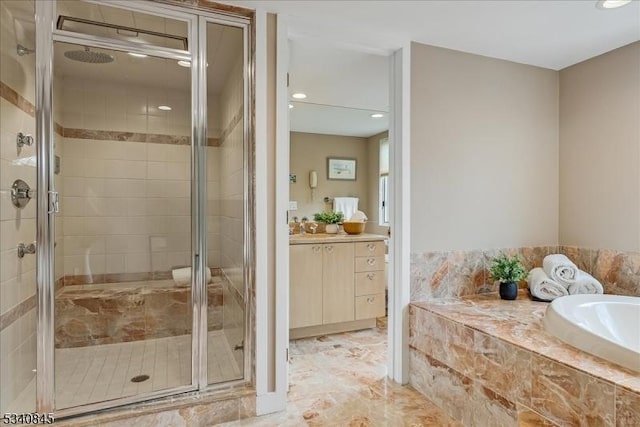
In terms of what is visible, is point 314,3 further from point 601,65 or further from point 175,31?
point 601,65

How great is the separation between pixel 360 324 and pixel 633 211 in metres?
2.20

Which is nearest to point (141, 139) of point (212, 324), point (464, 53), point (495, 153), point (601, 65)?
point (212, 324)

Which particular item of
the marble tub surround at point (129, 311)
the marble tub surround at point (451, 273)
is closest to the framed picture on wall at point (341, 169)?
the marble tub surround at point (451, 273)

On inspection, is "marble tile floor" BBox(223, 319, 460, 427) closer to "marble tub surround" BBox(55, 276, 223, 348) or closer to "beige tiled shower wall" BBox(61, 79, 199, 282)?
"marble tub surround" BBox(55, 276, 223, 348)

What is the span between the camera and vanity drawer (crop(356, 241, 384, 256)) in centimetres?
326

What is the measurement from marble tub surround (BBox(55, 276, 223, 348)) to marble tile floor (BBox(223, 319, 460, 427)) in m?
0.64

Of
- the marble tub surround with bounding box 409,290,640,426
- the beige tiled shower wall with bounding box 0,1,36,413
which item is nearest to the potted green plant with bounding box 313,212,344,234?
the marble tub surround with bounding box 409,290,640,426

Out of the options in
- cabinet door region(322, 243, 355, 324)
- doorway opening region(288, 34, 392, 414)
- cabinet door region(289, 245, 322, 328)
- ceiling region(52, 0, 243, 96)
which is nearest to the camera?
ceiling region(52, 0, 243, 96)

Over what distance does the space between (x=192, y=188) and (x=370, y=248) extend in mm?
1777

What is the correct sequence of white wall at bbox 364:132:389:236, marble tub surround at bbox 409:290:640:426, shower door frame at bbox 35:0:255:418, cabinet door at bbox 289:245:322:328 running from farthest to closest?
white wall at bbox 364:132:389:236, cabinet door at bbox 289:245:322:328, shower door frame at bbox 35:0:255:418, marble tub surround at bbox 409:290:640:426

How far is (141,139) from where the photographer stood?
2.52 m

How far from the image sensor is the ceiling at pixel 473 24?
6.27 feet

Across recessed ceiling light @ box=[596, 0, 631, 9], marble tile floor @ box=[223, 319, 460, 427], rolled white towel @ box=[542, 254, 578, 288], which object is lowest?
marble tile floor @ box=[223, 319, 460, 427]

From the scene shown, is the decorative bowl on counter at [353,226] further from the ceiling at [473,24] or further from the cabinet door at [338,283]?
the ceiling at [473,24]
